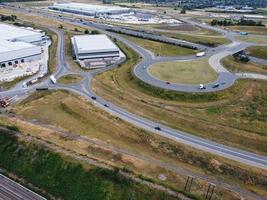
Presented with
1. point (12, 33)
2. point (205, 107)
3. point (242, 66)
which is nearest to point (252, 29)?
point (242, 66)

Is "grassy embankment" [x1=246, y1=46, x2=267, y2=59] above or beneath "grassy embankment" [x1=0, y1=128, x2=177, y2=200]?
above

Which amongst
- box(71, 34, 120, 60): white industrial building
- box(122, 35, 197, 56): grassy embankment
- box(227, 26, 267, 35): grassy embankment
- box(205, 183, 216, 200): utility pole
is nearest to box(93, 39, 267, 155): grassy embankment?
box(205, 183, 216, 200): utility pole

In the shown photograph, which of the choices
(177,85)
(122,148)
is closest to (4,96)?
(122,148)

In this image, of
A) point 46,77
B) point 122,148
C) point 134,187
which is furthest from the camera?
point 46,77

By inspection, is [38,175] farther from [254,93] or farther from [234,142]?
[254,93]

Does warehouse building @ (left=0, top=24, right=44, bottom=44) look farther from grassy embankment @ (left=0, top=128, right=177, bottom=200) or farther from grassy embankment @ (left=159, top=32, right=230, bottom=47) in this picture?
grassy embankment @ (left=0, top=128, right=177, bottom=200)

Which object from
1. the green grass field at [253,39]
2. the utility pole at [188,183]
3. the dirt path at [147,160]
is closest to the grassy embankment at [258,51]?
the green grass field at [253,39]

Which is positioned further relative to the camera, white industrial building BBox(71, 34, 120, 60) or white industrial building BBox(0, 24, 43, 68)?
white industrial building BBox(71, 34, 120, 60)
